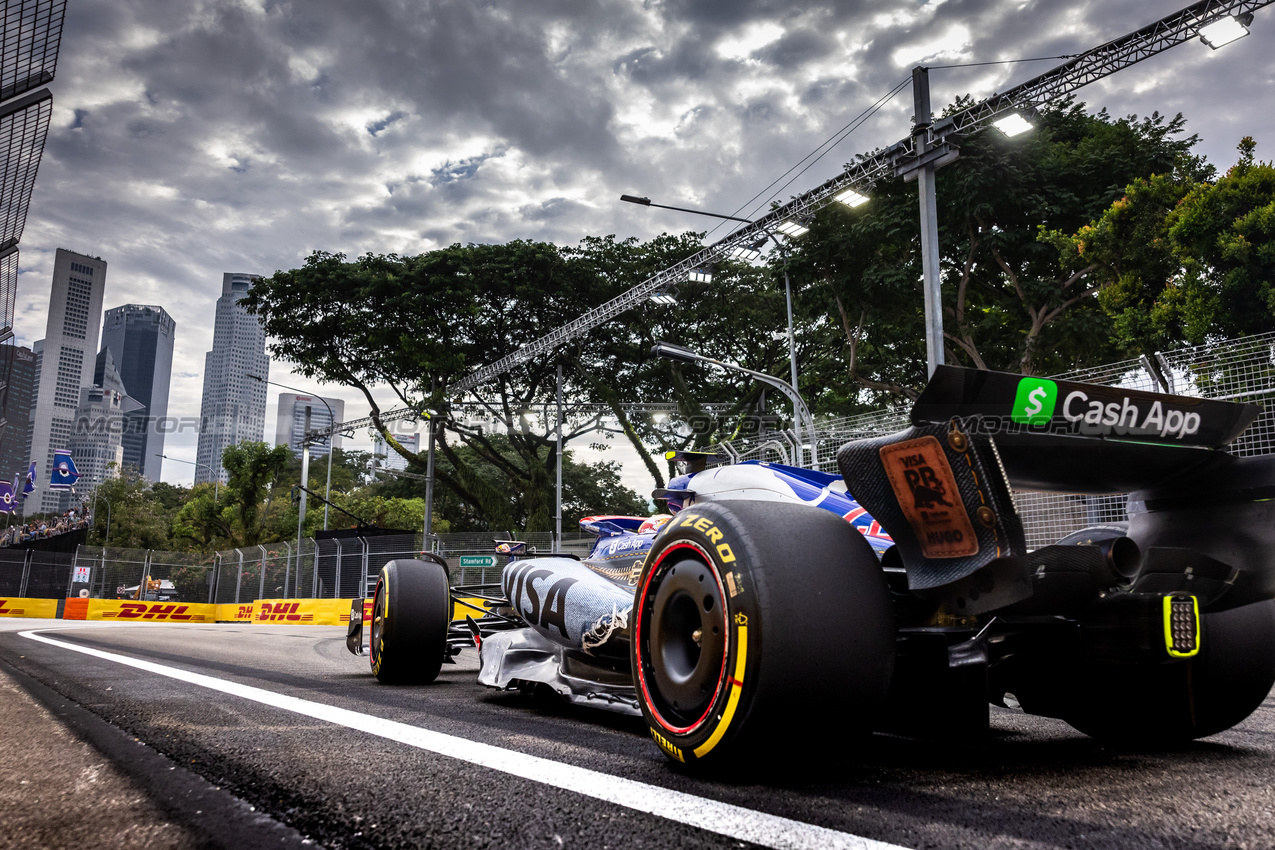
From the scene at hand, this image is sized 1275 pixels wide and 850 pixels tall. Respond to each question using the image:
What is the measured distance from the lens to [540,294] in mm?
28984

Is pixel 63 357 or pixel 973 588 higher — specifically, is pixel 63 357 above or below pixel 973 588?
above

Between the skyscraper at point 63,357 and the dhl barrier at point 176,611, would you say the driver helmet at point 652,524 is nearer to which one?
the dhl barrier at point 176,611

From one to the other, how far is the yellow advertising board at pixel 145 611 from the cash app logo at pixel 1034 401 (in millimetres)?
27902

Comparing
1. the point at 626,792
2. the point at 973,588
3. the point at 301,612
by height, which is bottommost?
the point at 301,612

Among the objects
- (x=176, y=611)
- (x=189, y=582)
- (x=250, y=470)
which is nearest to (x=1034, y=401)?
(x=176, y=611)

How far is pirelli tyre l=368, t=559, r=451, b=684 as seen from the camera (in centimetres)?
476

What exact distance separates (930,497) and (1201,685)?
133 cm

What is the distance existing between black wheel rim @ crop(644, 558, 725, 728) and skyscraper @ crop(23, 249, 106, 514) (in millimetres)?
97701

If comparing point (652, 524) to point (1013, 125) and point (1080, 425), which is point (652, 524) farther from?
point (1013, 125)

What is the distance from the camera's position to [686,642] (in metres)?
2.30

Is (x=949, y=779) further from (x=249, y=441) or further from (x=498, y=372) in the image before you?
(x=249, y=441)

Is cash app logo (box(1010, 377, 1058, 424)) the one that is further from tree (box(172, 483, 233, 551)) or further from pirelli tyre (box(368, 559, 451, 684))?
tree (box(172, 483, 233, 551))

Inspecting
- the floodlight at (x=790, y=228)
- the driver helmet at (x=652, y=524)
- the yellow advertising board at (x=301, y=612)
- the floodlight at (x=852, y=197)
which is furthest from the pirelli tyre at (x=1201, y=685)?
the yellow advertising board at (x=301, y=612)

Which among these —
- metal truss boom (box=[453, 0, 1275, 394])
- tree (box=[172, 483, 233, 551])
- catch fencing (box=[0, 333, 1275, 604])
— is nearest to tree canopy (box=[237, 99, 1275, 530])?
metal truss boom (box=[453, 0, 1275, 394])
